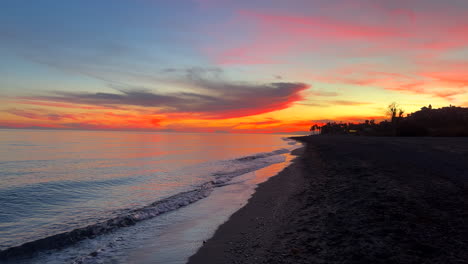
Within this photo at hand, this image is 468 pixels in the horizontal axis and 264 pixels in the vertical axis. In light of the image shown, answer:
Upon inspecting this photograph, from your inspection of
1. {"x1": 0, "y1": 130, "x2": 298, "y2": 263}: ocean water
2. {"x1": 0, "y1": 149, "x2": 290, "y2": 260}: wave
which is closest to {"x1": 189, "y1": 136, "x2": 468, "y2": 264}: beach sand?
{"x1": 0, "y1": 130, "x2": 298, "y2": 263}: ocean water

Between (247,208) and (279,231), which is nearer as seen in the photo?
(279,231)

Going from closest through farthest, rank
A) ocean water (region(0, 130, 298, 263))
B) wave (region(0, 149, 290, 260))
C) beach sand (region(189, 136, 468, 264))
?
beach sand (region(189, 136, 468, 264)) < ocean water (region(0, 130, 298, 263)) < wave (region(0, 149, 290, 260))

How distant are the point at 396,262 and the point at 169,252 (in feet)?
18.2

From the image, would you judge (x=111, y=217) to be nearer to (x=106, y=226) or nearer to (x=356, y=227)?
(x=106, y=226)

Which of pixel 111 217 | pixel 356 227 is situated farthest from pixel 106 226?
pixel 356 227

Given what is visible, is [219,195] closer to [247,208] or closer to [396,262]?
[247,208]

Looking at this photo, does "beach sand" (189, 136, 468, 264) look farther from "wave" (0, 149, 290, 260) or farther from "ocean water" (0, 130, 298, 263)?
"wave" (0, 149, 290, 260)

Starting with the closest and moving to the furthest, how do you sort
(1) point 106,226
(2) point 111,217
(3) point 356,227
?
(3) point 356,227 < (1) point 106,226 < (2) point 111,217

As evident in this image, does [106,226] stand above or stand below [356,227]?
below

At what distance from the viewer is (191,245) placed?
7566 millimetres

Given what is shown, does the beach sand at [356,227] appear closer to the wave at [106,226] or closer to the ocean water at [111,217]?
the ocean water at [111,217]

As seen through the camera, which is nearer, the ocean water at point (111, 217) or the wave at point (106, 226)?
the ocean water at point (111, 217)

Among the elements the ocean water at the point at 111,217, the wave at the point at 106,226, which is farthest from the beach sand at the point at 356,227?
the wave at the point at 106,226

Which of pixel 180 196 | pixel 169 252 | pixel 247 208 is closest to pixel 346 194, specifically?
pixel 247 208
